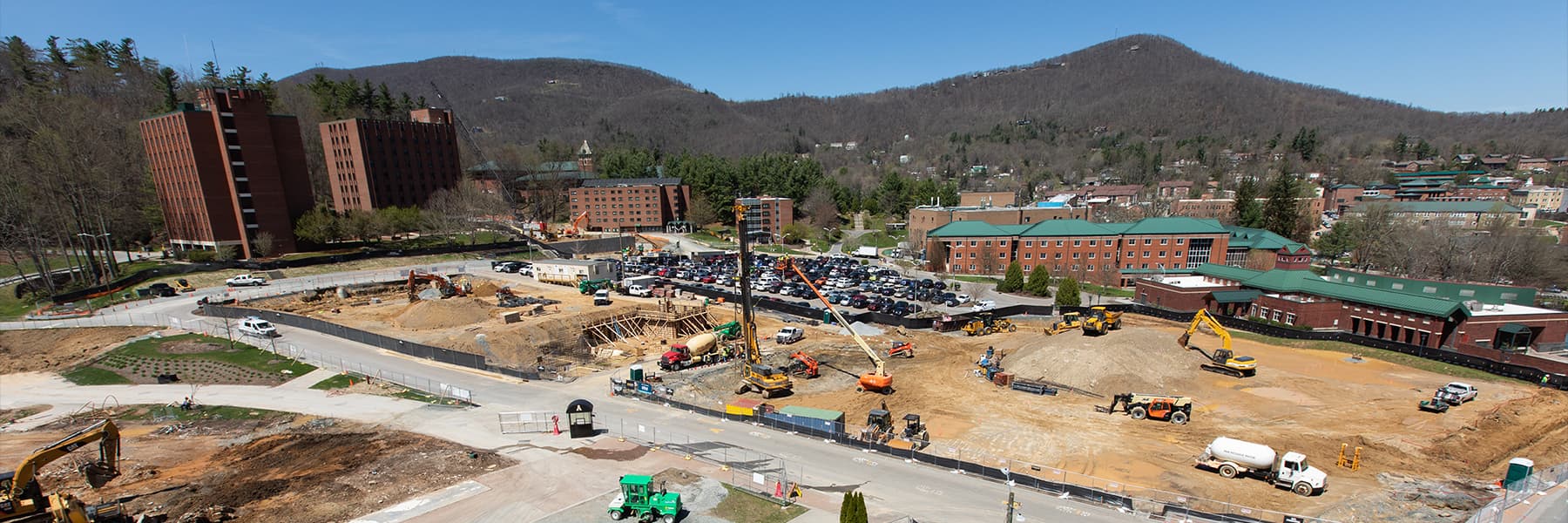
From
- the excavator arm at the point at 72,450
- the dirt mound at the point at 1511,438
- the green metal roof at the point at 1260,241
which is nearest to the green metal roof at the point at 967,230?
the green metal roof at the point at 1260,241

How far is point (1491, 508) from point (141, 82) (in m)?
166

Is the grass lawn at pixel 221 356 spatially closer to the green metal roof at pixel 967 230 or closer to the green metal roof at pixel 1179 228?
the green metal roof at pixel 967 230

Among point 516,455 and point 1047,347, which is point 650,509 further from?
point 1047,347

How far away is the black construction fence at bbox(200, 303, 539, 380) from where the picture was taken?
41.2m

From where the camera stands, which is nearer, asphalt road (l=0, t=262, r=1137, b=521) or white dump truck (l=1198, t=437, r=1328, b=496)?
asphalt road (l=0, t=262, r=1137, b=521)

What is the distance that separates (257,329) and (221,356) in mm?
4609

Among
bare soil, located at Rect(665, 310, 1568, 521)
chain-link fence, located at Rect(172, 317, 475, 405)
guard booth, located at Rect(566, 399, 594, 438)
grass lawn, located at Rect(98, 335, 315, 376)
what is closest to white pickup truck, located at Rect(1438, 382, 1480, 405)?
bare soil, located at Rect(665, 310, 1568, 521)

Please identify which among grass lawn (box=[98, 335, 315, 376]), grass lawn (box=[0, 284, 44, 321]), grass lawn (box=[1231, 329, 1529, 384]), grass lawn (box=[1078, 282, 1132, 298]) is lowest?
grass lawn (box=[1078, 282, 1132, 298])

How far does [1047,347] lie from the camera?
139 feet

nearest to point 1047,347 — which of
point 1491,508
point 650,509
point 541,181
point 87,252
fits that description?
point 1491,508

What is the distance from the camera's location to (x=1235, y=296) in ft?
200

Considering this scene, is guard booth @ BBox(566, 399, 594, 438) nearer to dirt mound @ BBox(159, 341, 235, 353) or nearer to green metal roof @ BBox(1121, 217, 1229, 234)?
dirt mound @ BBox(159, 341, 235, 353)

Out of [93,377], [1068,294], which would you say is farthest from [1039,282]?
[93,377]

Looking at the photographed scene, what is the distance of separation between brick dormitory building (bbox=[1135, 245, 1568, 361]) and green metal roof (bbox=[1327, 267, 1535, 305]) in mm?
63
